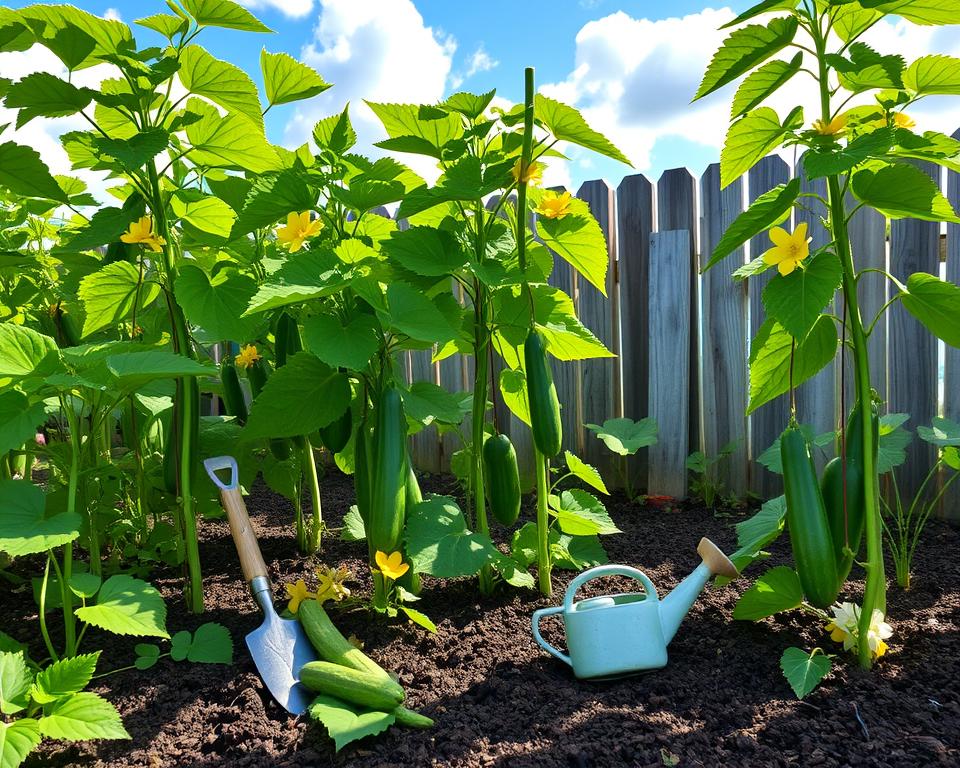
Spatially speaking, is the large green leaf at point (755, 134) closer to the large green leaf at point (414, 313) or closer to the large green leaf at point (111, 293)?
the large green leaf at point (414, 313)

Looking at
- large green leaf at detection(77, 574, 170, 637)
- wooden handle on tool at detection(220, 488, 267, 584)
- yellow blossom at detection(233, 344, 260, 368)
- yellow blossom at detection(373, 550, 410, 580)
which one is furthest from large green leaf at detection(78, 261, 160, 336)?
yellow blossom at detection(373, 550, 410, 580)

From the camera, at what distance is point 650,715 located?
61.1 inches

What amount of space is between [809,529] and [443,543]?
34.0 inches

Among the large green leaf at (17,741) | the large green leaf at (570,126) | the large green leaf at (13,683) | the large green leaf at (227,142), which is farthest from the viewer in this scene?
the large green leaf at (227,142)

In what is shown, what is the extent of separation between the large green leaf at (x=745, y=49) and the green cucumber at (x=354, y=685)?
1.46 m

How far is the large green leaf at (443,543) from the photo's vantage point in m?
1.74

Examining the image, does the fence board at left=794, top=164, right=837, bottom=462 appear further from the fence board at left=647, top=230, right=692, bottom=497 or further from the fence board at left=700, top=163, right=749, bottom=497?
the fence board at left=647, top=230, right=692, bottom=497

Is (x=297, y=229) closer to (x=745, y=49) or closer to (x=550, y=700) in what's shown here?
(x=745, y=49)

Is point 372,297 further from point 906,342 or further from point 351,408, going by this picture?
point 906,342

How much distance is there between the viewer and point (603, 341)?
3.92 metres

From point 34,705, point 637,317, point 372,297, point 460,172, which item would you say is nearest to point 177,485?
point 34,705

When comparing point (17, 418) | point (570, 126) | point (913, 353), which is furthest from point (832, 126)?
point (913, 353)

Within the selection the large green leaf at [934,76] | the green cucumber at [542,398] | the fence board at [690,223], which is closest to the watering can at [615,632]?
the green cucumber at [542,398]

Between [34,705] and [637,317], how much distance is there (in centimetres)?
313
